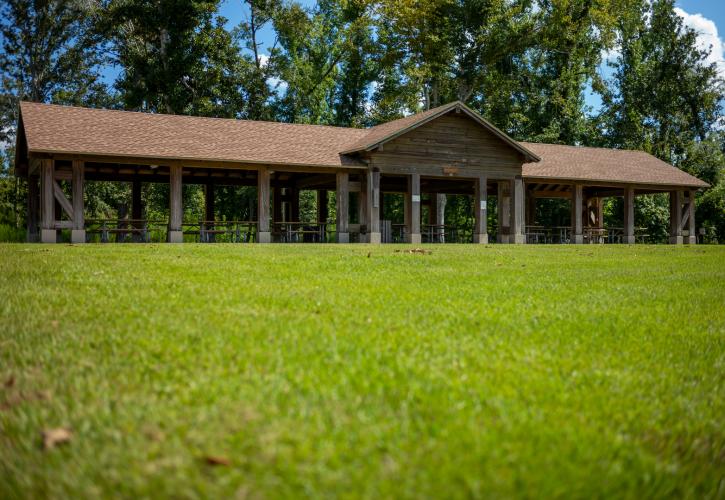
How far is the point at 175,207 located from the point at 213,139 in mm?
3225

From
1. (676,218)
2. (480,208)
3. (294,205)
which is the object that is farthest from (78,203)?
(676,218)

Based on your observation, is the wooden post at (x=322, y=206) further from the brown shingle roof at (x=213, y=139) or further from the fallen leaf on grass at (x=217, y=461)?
the fallen leaf on grass at (x=217, y=461)

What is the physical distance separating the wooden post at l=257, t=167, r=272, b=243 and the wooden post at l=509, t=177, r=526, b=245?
35.2ft

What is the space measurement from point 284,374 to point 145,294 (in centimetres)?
304

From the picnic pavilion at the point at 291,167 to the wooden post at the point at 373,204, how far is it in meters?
0.04

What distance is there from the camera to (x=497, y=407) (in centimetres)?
272

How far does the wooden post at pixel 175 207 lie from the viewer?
72.5 ft

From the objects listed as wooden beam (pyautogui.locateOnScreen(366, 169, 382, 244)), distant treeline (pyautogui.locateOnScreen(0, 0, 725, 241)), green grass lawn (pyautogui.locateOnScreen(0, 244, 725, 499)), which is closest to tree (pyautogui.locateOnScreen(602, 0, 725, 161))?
distant treeline (pyautogui.locateOnScreen(0, 0, 725, 241))

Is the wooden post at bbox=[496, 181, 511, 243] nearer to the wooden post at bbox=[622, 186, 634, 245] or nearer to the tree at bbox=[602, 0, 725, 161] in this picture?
the wooden post at bbox=[622, 186, 634, 245]

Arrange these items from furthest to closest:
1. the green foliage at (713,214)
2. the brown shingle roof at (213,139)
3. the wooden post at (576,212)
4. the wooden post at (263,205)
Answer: the green foliage at (713,214) < the wooden post at (576,212) < the wooden post at (263,205) < the brown shingle roof at (213,139)

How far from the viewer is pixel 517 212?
27.6 meters

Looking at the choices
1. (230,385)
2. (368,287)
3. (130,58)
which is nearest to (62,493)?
(230,385)

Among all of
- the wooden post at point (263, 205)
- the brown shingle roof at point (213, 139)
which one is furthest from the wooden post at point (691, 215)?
the wooden post at point (263, 205)

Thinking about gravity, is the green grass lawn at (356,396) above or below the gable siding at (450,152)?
below
